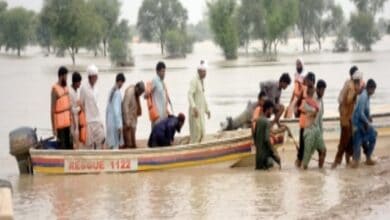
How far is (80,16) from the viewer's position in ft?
238

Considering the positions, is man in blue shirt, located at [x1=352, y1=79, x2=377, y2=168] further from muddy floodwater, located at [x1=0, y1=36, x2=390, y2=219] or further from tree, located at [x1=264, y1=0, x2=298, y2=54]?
tree, located at [x1=264, y1=0, x2=298, y2=54]

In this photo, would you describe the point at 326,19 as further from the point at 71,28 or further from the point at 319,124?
the point at 319,124

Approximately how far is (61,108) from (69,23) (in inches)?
2422

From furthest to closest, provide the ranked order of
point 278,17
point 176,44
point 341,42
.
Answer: point 341,42 < point 176,44 < point 278,17

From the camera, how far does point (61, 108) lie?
11633mm

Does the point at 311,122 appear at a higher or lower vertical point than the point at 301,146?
higher

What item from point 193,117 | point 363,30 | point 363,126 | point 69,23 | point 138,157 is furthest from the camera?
point 363,30

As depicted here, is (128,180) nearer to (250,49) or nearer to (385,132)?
(385,132)

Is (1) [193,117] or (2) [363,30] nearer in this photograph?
(1) [193,117]

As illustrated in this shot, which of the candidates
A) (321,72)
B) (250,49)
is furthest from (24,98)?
(250,49)

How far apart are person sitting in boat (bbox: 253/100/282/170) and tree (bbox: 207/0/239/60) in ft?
197

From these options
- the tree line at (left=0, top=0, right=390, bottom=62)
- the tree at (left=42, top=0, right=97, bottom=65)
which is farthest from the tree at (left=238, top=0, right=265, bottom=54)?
the tree at (left=42, top=0, right=97, bottom=65)

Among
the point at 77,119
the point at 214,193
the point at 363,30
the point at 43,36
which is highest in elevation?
the point at 43,36

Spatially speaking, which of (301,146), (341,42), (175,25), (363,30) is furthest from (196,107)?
(175,25)
